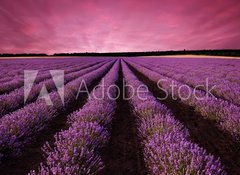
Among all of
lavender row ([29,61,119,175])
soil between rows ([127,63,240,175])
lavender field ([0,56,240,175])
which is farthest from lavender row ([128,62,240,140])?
lavender row ([29,61,119,175])

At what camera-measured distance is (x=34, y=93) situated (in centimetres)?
730

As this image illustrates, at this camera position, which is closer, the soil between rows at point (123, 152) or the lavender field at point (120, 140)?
the lavender field at point (120, 140)

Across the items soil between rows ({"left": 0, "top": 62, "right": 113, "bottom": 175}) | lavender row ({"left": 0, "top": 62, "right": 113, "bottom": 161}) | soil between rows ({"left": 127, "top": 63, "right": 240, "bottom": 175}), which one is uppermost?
lavender row ({"left": 0, "top": 62, "right": 113, "bottom": 161})

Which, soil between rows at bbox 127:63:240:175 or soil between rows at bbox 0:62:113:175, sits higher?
soil between rows at bbox 0:62:113:175

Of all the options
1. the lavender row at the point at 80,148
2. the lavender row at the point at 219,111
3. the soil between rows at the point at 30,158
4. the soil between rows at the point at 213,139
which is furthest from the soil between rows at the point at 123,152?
the lavender row at the point at 219,111

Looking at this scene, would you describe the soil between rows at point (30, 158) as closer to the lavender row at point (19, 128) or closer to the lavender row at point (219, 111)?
the lavender row at point (19, 128)

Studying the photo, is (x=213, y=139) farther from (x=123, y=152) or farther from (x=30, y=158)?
(x=30, y=158)

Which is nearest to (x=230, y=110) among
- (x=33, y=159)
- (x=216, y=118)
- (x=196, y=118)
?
(x=216, y=118)

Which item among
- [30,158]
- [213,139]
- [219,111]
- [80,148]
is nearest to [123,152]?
[80,148]

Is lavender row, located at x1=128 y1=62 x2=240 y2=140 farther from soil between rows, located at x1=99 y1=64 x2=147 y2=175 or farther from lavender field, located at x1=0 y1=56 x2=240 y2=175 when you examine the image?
soil between rows, located at x1=99 y1=64 x2=147 y2=175

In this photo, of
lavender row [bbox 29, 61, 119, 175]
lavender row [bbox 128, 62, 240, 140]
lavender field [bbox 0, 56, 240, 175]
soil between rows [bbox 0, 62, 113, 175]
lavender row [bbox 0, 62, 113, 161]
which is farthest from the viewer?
lavender row [bbox 128, 62, 240, 140]

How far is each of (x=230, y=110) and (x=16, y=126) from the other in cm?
404

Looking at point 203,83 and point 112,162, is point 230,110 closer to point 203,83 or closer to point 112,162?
point 112,162

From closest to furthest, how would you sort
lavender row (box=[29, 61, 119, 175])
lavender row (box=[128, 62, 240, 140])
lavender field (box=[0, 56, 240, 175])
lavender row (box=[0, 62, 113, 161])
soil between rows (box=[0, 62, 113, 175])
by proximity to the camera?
1. lavender row (box=[29, 61, 119, 175])
2. lavender field (box=[0, 56, 240, 175])
3. soil between rows (box=[0, 62, 113, 175])
4. lavender row (box=[0, 62, 113, 161])
5. lavender row (box=[128, 62, 240, 140])
